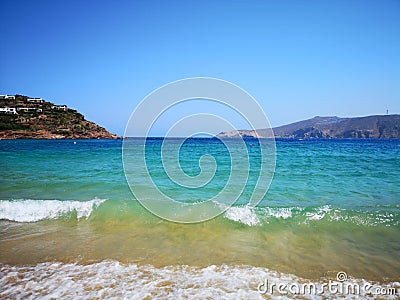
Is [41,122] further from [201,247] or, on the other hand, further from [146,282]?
[146,282]

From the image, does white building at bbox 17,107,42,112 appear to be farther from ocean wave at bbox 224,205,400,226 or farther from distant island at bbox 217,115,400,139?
ocean wave at bbox 224,205,400,226

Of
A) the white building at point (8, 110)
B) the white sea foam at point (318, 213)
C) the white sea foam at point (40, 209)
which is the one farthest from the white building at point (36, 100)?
the white sea foam at point (318, 213)

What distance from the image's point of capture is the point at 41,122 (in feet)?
314

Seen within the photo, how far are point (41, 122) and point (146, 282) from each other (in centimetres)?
10797

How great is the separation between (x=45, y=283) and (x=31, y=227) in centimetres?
380

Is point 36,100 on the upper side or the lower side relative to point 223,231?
upper

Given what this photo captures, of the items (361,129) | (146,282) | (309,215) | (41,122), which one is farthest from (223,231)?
(361,129)

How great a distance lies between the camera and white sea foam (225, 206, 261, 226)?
26.9 ft

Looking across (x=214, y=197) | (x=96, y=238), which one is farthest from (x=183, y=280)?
(x=214, y=197)

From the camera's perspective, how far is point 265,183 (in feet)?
46.4

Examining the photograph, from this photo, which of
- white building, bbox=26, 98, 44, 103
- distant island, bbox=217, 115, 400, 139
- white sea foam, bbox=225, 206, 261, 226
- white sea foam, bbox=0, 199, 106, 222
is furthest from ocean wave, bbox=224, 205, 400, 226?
white building, bbox=26, 98, 44, 103

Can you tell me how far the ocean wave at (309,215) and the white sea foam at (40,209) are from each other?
193 inches

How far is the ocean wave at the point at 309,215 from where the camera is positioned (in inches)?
316

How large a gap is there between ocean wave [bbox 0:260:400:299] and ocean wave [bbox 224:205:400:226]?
3.12 meters
